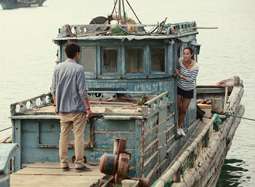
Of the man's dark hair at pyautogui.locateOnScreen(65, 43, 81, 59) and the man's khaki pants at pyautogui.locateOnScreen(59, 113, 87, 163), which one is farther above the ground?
the man's dark hair at pyautogui.locateOnScreen(65, 43, 81, 59)

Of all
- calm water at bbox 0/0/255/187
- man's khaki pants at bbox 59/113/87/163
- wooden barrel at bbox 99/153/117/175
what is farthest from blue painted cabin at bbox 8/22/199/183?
calm water at bbox 0/0/255/187

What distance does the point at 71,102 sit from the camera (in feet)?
41.2

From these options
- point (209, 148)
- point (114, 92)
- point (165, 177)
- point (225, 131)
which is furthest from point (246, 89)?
point (165, 177)

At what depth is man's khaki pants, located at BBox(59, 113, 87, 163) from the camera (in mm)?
12609

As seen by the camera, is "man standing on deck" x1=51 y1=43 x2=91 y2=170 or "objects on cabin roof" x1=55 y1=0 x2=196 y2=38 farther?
"objects on cabin roof" x1=55 y1=0 x2=196 y2=38

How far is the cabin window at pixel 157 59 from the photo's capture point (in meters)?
15.7

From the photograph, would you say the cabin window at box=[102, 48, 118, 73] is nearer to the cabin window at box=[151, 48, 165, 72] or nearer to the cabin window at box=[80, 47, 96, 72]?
the cabin window at box=[80, 47, 96, 72]

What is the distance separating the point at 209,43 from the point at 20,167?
6507 centimetres

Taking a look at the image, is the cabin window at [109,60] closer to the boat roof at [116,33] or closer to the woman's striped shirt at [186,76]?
the boat roof at [116,33]

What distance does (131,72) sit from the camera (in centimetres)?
1568

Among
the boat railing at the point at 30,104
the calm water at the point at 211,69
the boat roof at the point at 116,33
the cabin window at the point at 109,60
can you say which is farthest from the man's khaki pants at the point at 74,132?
the calm water at the point at 211,69

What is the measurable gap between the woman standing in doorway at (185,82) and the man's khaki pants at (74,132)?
4.00m

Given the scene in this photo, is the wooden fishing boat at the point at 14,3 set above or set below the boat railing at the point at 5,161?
above

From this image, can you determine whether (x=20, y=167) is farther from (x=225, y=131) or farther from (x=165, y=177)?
(x=225, y=131)
